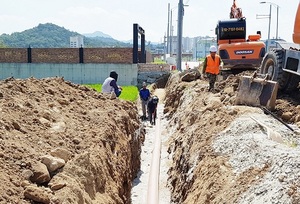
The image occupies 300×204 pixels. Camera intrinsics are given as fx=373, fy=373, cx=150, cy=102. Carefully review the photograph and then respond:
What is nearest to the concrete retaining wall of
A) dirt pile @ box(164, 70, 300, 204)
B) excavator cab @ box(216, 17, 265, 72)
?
excavator cab @ box(216, 17, 265, 72)

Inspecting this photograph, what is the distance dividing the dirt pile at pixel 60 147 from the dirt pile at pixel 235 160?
134cm

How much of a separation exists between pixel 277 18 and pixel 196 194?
35690 millimetres

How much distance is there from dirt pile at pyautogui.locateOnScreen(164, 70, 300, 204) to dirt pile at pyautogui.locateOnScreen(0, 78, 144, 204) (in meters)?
1.34

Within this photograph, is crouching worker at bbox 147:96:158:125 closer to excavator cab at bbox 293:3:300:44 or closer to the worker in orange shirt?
the worker in orange shirt

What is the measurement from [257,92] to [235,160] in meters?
3.80

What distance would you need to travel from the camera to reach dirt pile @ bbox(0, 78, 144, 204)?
4355 millimetres

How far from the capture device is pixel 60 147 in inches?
219

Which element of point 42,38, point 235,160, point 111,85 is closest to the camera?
point 235,160

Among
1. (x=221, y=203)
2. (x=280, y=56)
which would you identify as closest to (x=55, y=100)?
(x=221, y=203)

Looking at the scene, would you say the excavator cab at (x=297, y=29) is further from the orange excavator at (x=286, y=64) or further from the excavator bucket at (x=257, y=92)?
the excavator bucket at (x=257, y=92)

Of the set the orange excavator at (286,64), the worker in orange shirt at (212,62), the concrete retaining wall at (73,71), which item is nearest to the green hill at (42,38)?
the concrete retaining wall at (73,71)

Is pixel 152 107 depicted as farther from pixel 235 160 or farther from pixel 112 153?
pixel 235 160

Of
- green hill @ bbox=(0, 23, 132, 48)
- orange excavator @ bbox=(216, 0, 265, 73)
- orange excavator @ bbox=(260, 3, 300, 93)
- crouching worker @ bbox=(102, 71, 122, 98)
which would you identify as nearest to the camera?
orange excavator @ bbox=(260, 3, 300, 93)

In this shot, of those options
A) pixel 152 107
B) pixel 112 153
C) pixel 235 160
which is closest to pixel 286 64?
pixel 235 160
